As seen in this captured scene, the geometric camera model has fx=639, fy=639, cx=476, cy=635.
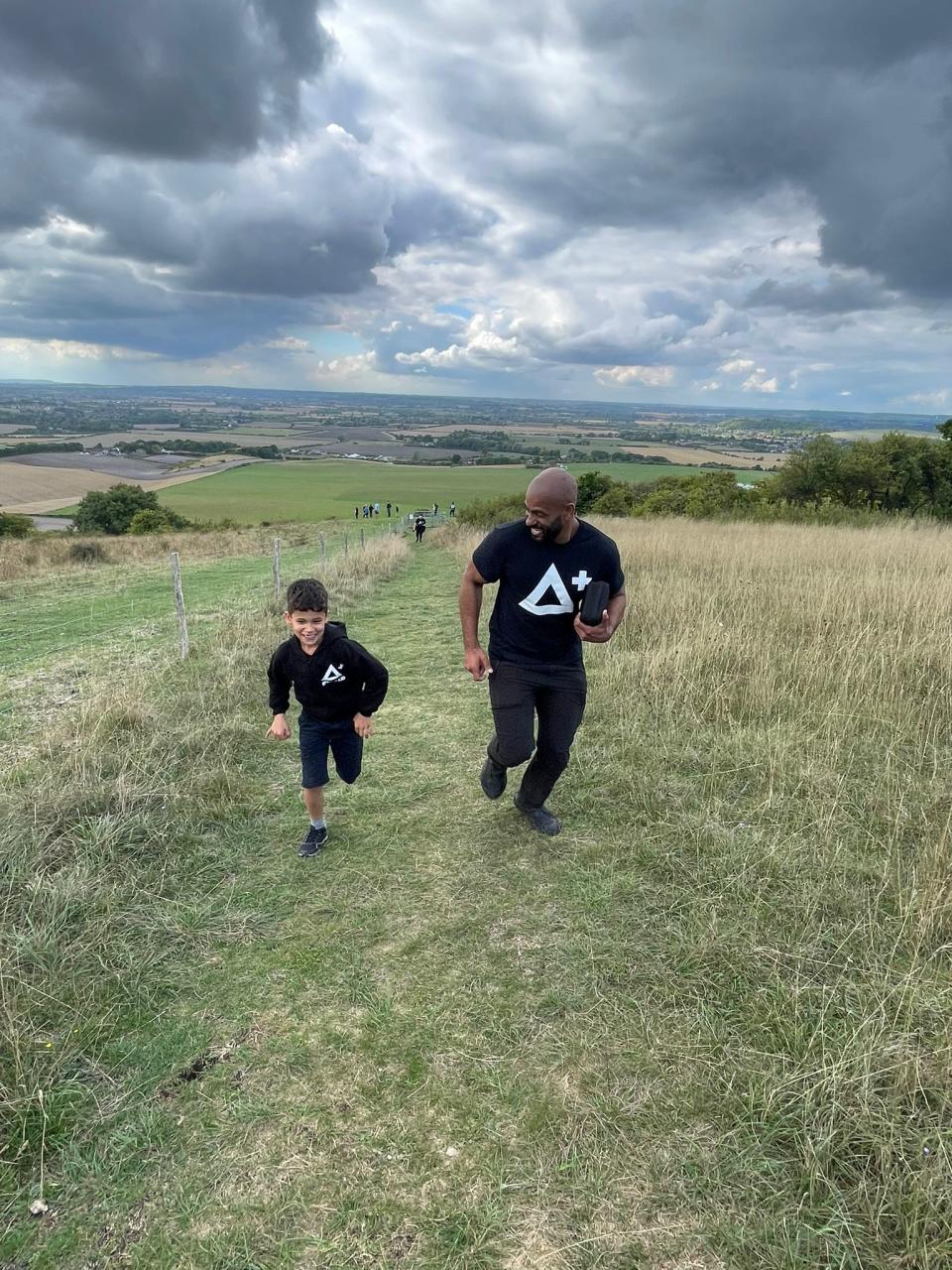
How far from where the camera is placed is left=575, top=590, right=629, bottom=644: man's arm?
310cm

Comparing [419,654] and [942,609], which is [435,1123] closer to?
[419,654]

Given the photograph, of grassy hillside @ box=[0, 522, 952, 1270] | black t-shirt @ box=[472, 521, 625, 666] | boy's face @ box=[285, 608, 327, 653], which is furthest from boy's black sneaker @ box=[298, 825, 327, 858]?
black t-shirt @ box=[472, 521, 625, 666]

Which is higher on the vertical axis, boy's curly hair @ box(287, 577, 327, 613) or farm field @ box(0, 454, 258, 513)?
boy's curly hair @ box(287, 577, 327, 613)

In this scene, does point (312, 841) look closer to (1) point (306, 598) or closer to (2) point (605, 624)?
(1) point (306, 598)

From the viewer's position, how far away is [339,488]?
6725 centimetres

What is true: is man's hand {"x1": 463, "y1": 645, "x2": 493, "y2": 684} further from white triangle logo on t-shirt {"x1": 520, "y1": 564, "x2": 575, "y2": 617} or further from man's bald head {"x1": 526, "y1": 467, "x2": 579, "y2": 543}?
man's bald head {"x1": 526, "y1": 467, "x2": 579, "y2": 543}

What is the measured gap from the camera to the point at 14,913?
105 inches

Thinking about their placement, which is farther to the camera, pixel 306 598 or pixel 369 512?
pixel 369 512

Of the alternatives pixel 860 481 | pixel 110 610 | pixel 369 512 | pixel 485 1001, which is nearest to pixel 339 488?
pixel 369 512

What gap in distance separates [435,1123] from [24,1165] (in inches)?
46.8

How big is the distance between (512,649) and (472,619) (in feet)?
0.85

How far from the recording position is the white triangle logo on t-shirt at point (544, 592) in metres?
3.12

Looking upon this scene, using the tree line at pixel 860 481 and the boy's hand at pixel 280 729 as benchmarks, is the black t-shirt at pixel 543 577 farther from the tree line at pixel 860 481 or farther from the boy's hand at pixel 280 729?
the tree line at pixel 860 481

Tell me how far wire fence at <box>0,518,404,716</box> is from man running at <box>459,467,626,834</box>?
14.7 ft
